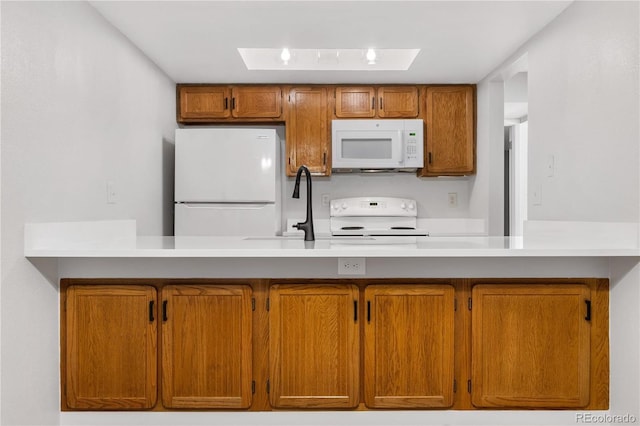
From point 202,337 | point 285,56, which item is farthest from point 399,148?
point 202,337

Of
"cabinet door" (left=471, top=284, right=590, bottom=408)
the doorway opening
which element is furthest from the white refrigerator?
the doorway opening

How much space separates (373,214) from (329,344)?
2.50m

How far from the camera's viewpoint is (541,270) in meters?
2.03

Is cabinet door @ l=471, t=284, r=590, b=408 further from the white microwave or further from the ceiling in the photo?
the white microwave

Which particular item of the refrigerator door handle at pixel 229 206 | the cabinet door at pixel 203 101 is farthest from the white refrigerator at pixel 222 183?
the cabinet door at pixel 203 101

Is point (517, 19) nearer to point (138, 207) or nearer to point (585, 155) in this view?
point (585, 155)

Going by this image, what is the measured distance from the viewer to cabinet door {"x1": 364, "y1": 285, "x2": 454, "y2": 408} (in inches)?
79.0

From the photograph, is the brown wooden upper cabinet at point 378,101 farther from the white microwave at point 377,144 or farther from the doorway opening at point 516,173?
the doorway opening at point 516,173

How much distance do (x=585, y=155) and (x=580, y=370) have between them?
98 cm

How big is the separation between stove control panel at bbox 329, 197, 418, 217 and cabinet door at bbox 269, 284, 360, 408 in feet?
7.95

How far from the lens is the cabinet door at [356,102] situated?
4.11 meters

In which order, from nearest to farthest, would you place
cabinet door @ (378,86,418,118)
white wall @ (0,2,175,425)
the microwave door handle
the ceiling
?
white wall @ (0,2,175,425)
the ceiling
the microwave door handle
cabinet door @ (378,86,418,118)

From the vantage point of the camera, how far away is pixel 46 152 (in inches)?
80.0

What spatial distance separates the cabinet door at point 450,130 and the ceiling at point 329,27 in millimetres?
505
